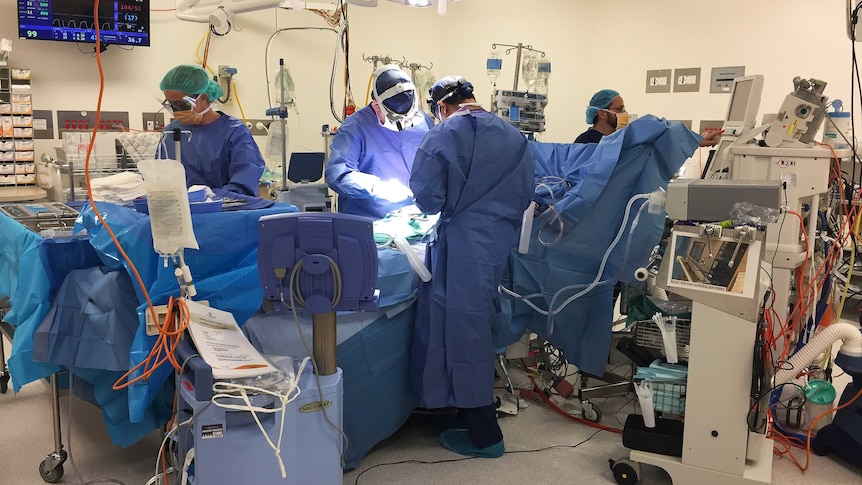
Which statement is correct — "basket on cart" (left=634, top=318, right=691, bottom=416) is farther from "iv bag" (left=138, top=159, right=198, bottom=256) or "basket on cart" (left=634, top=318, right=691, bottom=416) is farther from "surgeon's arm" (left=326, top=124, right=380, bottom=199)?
"iv bag" (left=138, top=159, right=198, bottom=256)

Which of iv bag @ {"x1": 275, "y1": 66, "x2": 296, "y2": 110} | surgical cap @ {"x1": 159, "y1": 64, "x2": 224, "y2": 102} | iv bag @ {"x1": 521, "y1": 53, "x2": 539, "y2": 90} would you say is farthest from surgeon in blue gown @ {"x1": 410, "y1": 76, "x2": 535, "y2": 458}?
iv bag @ {"x1": 275, "y1": 66, "x2": 296, "y2": 110}

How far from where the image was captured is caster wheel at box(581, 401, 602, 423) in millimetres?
3316

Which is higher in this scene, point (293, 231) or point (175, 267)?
point (293, 231)

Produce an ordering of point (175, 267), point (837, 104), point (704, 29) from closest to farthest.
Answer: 1. point (175, 267)
2. point (837, 104)
3. point (704, 29)

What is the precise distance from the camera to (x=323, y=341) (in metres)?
2.07

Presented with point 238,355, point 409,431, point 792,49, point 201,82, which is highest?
point 792,49

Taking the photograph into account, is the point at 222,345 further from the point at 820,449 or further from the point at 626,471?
the point at 820,449

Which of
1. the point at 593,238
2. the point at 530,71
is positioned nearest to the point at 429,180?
the point at 593,238

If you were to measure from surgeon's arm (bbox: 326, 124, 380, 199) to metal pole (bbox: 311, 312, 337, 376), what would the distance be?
142cm

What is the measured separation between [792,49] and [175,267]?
4.90m

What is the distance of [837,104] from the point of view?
178 inches

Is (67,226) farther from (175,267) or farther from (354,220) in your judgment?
(354,220)

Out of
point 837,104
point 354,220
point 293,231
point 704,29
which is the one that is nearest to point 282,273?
point 293,231

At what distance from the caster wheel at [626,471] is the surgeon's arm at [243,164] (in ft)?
6.64
